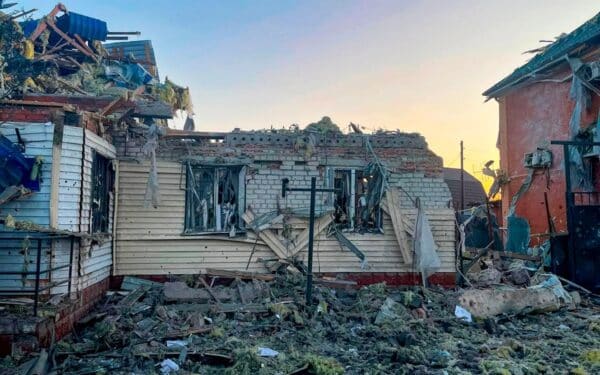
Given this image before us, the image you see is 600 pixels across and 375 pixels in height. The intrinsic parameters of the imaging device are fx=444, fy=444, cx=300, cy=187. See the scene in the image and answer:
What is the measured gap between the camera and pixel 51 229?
20.3 feet

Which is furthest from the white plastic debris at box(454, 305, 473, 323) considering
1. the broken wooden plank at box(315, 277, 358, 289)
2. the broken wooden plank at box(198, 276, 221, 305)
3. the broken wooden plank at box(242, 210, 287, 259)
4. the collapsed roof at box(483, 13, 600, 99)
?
the collapsed roof at box(483, 13, 600, 99)

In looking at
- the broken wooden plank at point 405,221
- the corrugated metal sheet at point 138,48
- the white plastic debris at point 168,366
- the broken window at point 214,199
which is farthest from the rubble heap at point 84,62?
the white plastic debris at point 168,366

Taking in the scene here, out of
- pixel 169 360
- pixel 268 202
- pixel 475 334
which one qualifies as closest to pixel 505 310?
pixel 475 334

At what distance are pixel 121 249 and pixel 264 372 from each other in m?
5.15

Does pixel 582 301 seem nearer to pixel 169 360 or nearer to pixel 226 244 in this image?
pixel 226 244

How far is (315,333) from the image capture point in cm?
704

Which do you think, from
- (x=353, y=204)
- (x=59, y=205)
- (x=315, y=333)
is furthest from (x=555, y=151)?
(x=59, y=205)

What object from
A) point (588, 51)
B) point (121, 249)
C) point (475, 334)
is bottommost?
point (475, 334)

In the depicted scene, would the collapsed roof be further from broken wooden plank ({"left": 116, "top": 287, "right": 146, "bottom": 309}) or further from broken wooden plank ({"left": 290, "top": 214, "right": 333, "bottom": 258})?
broken wooden plank ({"left": 116, "top": 287, "right": 146, "bottom": 309})

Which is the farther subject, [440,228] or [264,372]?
[440,228]

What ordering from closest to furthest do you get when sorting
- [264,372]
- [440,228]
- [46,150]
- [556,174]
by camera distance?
[264,372] → [46,150] → [440,228] → [556,174]

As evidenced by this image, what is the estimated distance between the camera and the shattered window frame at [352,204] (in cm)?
995

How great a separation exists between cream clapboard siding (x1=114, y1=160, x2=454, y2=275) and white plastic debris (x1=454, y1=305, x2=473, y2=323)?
7.38ft

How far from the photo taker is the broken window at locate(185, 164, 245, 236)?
949 centimetres
